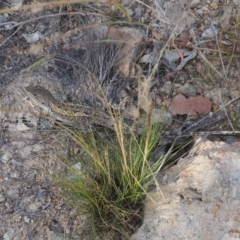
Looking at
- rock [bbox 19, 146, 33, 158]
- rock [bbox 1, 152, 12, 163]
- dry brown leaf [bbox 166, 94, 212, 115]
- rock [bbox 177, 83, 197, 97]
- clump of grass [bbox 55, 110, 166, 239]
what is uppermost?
rock [bbox 177, 83, 197, 97]

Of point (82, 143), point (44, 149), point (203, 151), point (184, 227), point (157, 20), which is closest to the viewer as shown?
point (184, 227)

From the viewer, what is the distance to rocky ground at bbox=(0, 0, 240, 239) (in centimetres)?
194

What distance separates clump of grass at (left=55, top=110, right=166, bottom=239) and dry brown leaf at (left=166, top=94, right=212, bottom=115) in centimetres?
24

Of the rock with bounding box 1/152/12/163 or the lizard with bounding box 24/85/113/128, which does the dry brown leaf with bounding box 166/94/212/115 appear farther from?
the rock with bounding box 1/152/12/163

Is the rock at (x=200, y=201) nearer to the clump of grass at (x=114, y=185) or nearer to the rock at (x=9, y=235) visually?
the clump of grass at (x=114, y=185)

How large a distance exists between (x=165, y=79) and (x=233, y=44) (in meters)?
0.34

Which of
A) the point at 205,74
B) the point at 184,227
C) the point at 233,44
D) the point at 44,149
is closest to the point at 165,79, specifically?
the point at 205,74

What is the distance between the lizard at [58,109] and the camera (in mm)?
1964

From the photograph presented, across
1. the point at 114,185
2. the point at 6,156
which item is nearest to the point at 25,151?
the point at 6,156

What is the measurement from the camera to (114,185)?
1.76 meters

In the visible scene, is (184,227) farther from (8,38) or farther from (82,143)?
(8,38)

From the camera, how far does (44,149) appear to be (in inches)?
79.1

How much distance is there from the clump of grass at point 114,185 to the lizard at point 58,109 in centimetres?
14

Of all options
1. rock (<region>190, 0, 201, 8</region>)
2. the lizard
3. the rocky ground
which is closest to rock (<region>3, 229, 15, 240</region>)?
the rocky ground
